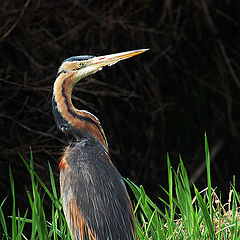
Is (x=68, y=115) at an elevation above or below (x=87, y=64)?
below

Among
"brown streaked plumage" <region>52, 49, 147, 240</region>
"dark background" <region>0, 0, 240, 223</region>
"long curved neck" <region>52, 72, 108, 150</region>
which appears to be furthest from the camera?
"dark background" <region>0, 0, 240, 223</region>

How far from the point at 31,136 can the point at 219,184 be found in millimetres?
2222

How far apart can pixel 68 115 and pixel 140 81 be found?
2457mm

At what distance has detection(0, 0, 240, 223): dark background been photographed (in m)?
3.74

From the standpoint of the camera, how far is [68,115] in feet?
7.29

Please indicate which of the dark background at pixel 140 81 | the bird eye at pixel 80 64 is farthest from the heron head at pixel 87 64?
the dark background at pixel 140 81

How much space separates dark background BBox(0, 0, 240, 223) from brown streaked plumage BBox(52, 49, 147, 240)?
1234 millimetres

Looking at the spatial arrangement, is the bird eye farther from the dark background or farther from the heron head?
the dark background

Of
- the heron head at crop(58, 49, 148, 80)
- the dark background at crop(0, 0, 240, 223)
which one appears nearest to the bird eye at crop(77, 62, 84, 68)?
the heron head at crop(58, 49, 148, 80)

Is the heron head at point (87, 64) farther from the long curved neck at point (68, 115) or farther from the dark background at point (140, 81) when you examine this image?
the dark background at point (140, 81)

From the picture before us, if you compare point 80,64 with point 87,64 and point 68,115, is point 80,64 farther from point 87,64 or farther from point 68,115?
point 68,115

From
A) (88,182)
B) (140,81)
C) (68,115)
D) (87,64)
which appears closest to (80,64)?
(87,64)

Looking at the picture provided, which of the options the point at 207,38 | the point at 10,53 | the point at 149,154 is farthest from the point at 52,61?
the point at 207,38

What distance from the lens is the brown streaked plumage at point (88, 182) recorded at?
207 centimetres
